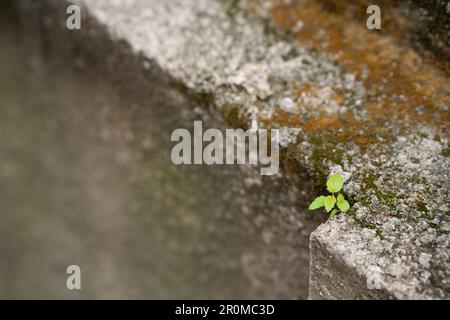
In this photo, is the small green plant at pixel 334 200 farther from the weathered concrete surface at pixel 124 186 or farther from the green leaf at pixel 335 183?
the weathered concrete surface at pixel 124 186

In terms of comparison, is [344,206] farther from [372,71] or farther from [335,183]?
[372,71]

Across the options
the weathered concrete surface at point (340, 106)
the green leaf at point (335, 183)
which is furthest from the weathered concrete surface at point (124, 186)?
the green leaf at point (335, 183)

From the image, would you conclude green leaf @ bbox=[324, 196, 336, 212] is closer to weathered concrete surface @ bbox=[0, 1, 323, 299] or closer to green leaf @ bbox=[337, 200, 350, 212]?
green leaf @ bbox=[337, 200, 350, 212]

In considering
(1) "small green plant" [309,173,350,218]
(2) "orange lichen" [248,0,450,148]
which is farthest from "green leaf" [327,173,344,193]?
(2) "orange lichen" [248,0,450,148]

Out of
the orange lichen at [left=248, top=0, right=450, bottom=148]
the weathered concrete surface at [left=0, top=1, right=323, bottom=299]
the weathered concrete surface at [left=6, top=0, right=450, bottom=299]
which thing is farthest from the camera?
the weathered concrete surface at [left=0, top=1, right=323, bottom=299]

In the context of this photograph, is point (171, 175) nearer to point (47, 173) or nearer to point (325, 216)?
point (325, 216)
